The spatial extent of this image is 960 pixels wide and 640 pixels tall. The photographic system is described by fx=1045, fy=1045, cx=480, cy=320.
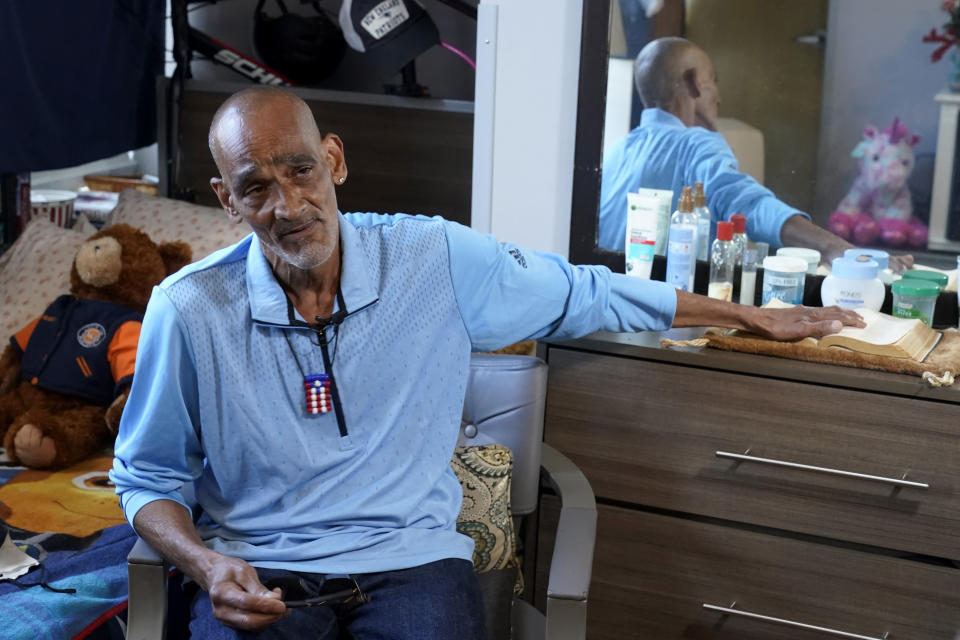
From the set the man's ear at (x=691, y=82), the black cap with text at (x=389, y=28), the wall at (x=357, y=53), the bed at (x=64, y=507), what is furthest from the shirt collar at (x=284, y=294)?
the wall at (x=357, y=53)

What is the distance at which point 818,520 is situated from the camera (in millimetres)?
1868

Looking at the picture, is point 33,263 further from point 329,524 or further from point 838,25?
point 838,25

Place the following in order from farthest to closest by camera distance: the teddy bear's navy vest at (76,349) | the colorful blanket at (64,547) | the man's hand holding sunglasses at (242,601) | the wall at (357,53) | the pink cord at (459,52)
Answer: the wall at (357,53) < the pink cord at (459,52) < the teddy bear's navy vest at (76,349) < the colorful blanket at (64,547) < the man's hand holding sunglasses at (242,601)

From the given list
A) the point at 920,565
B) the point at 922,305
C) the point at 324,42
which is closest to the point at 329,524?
the point at 920,565

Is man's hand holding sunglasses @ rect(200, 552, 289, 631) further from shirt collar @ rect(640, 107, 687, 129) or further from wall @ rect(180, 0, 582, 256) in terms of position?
shirt collar @ rect(640, 107, 687, 129)

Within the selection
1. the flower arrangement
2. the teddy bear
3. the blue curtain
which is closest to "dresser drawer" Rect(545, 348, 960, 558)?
the flower arrangement

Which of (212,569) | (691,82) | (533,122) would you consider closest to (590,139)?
(533,122)

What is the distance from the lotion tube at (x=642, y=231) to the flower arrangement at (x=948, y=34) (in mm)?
589

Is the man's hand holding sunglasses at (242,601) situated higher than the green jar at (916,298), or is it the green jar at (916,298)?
the green jar at (916,298)

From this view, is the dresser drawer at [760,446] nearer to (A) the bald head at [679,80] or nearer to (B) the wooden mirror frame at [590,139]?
(B) the wooden mirror frame at [590,139]

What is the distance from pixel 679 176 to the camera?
2188 mm

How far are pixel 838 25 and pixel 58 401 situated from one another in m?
1.82

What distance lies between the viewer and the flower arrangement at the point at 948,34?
74.9 inches

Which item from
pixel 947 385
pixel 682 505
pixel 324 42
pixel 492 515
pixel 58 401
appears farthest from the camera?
pixel 324 42
